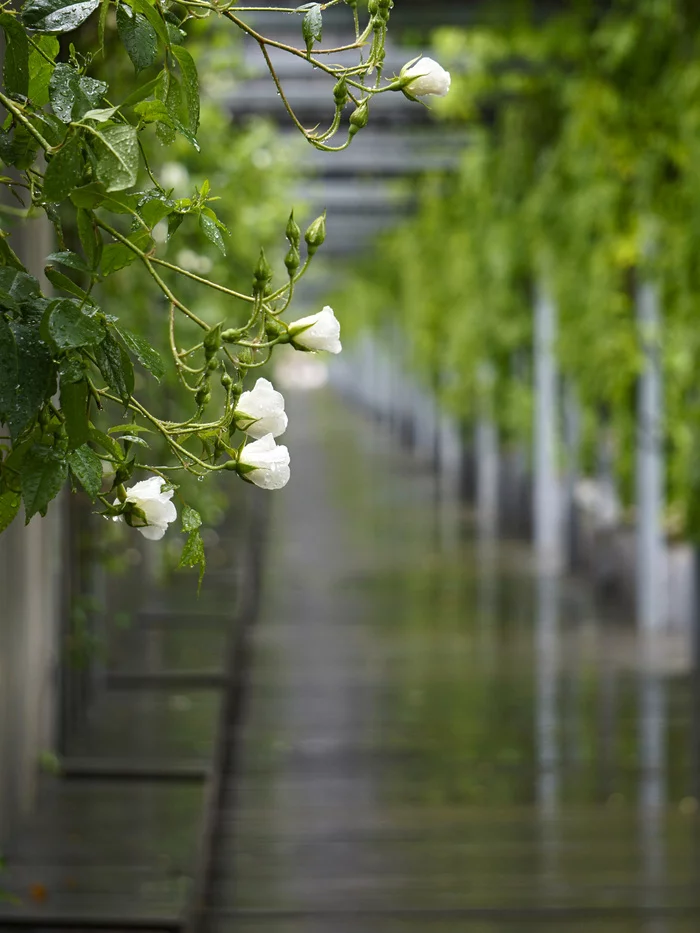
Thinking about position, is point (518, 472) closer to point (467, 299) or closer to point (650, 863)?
point (467, 299)

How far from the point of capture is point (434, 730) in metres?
5.40

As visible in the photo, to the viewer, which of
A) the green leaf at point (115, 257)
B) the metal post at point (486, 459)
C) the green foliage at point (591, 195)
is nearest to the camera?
the green leaf at point (115, 257)

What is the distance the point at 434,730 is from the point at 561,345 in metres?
3.23

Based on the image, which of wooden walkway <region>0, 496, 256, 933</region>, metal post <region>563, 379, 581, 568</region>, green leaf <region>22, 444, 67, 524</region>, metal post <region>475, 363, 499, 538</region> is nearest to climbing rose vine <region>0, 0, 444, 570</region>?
green leaf <region>22, 444, 67, 524</region>

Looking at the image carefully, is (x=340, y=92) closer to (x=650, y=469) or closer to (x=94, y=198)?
(x=94, y=198)

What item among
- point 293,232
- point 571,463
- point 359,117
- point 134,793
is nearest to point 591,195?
point 571,463

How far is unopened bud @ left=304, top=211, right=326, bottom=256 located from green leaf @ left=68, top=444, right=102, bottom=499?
0.78ft

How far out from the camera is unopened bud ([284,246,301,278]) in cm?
127

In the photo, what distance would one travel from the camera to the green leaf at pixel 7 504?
4.08 feet

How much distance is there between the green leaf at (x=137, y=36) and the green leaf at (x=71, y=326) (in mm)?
217

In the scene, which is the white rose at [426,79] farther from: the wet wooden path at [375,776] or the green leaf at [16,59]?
the wet wooden path at [375,776]

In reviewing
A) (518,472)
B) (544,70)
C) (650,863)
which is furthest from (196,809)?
(518,472)

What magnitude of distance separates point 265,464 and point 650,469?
6062 mm

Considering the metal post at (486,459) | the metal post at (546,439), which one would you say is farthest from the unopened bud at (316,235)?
the metal post at (486,459)
